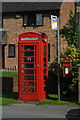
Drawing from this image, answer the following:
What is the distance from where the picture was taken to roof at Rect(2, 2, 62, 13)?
23.4 m

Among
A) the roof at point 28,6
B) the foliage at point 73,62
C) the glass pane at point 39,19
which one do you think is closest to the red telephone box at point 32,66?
the foliage at point 73,62

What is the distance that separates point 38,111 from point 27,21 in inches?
622

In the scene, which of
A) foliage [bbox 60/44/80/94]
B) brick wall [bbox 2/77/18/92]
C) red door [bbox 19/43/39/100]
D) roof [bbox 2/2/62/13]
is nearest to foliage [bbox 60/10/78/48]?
foliage [bbox 60/44/80/94]

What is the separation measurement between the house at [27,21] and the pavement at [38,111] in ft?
42.1

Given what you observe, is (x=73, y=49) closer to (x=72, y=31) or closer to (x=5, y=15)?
(x=72, y=31)

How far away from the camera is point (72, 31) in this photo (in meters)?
15.9

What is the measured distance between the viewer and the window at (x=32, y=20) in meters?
23.8

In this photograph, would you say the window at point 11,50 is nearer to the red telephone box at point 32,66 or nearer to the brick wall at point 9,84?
the brick wall at point 9,84

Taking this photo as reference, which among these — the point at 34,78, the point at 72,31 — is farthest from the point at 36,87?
the point at 72,31

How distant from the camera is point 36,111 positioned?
31.3 feet

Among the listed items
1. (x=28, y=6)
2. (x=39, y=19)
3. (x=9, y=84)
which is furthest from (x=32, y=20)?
(x=9, y=84)

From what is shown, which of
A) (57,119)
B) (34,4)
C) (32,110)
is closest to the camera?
(57,119)

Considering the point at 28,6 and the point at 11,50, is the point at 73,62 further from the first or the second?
the point at 11,50

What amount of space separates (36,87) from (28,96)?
0.56m
